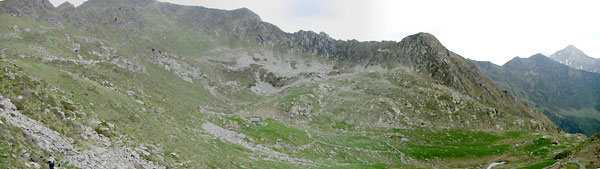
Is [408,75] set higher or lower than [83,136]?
higher

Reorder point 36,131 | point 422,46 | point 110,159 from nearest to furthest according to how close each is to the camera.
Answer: point 36,131, point 110,159, point 422,46

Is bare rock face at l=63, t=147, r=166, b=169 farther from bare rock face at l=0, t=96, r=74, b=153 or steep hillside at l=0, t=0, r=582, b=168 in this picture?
bare rock face at l=0, t=96, r=74, b=153

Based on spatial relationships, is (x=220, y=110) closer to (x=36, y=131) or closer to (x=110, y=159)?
(x=110, y=159)

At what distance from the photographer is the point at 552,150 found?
84.6 m

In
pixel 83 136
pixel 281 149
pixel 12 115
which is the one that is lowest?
pixel 281 149

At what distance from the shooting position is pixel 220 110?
110688mm

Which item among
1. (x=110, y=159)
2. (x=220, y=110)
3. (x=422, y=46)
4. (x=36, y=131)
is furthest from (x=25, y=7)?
(x=422, y=46)

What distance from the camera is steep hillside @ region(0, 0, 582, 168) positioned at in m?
27.9

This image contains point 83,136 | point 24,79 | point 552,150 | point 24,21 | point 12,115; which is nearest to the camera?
point 12,115

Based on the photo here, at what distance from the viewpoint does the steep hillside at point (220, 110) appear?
27.9 metres

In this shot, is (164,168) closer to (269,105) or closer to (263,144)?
(263,144)

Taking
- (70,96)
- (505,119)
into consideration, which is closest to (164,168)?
(70,96)

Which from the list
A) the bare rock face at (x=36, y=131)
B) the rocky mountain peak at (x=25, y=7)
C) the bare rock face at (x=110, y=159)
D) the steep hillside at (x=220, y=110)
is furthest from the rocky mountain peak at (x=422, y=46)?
the rocky mountain peak at (x=25, y=7)

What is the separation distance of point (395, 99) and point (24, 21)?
158 meters
